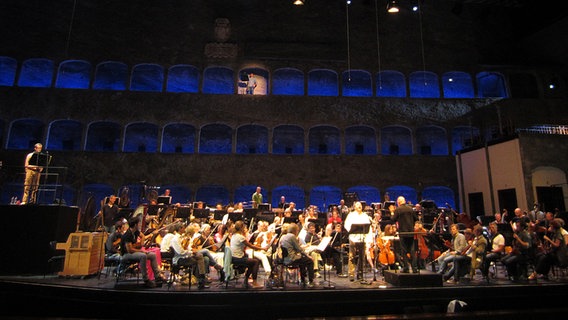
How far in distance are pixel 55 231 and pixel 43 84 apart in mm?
14754

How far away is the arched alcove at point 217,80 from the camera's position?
2092 cm

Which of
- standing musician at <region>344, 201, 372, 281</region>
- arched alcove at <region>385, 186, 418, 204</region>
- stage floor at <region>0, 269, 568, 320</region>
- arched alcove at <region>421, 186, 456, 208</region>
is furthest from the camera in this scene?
arched alcove at <region>421, 186, 456, 208</region>

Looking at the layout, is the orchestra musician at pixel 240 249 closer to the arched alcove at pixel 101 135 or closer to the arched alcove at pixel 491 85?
the arched alcove at pixel 101 135

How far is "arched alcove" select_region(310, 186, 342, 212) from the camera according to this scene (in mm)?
19902

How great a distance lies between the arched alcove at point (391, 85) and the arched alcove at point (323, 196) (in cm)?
650

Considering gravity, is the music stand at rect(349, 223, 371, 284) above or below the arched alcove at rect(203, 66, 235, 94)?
below

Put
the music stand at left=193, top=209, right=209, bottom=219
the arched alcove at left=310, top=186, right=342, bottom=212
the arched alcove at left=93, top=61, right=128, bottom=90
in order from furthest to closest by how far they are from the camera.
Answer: the arched alcove at left=93, top=61, right=128, bottom=90 → the arched alcove at left=310, top=186, right=342, bottom=212 → the music stand at left=193, top=209, right=209, bottom=219

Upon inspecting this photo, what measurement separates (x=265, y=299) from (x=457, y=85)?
1999cm

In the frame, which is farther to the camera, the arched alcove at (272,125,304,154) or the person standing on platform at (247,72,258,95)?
the arched alcove at (272,125,304,154)

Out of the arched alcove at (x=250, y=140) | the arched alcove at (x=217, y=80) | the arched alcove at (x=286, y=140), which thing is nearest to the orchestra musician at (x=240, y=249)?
the arched alcove at (x=250, y=140)

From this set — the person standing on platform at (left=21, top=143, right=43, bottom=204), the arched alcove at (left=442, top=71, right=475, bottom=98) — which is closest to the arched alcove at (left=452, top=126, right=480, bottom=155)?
the arched alcove at (left=442, top=71, right=475, bottom=98)

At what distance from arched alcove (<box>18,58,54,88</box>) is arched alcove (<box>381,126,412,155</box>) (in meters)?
18.9

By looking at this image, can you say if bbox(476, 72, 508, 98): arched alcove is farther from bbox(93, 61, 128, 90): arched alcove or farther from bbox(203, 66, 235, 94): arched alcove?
bbox(93, 61, 128, 90): arched alcove

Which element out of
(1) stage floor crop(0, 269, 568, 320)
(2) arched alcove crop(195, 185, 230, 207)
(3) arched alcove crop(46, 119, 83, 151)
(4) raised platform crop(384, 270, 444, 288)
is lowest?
(1) stage floor crop(0, 269, 568, 320)
